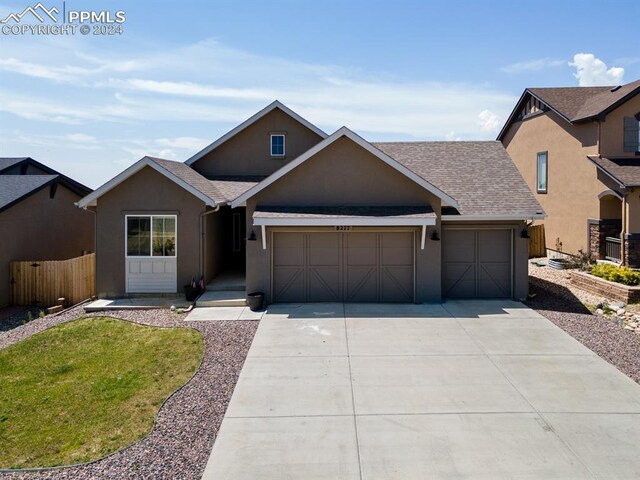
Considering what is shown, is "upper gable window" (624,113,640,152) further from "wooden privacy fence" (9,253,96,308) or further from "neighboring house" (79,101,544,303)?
"wooden privacy fence" (9,253,96,308)

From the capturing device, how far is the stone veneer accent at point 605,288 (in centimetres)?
1394

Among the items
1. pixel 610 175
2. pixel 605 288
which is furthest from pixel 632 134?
pixel 605 288

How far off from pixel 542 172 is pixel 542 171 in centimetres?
5

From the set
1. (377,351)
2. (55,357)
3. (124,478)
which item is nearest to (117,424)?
(124,478)

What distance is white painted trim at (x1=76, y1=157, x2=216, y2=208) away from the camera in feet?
46.8

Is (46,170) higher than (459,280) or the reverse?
higher

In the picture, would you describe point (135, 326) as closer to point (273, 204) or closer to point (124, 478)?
point (273, 204)

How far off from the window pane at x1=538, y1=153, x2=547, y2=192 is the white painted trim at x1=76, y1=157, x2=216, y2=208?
686 inches

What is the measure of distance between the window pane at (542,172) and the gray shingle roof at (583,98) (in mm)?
2512

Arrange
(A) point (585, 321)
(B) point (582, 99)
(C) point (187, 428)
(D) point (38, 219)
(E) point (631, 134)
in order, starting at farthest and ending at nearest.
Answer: (B) point (582, 99), (E) point (631, 134), (D) point (38, 219), (A) point (585, 321), (C) point (187, 428)

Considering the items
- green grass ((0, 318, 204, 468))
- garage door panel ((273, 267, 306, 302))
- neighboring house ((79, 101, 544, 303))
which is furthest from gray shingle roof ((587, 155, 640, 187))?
green grass ((0, 318, 204, 468))

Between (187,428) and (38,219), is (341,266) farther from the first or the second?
(38,219)

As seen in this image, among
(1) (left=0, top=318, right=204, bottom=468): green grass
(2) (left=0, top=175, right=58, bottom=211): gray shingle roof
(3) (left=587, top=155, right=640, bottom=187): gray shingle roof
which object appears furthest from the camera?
(3) (left=587, top=155, right=640, bottom=187): gray shingle roof

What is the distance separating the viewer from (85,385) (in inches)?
344
